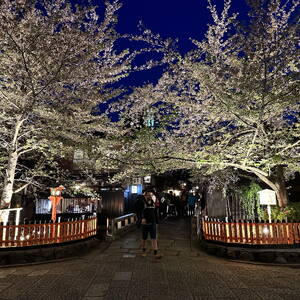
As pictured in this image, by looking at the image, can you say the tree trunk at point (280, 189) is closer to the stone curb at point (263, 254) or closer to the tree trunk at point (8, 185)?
the stone curb at point (263, 254)

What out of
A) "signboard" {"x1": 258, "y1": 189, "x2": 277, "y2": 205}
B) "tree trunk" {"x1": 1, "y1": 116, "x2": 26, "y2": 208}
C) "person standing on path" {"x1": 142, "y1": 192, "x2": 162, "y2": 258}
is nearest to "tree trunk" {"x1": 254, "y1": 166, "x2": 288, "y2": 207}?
"signboard" {"x1": 258, "y1": 189, "x2": 277, "y2": 205}

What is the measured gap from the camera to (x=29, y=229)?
8.56 meters

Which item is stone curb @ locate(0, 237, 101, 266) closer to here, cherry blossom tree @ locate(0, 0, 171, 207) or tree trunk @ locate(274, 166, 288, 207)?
cherry blossom tree @ locate(0, 0, 171, 207)

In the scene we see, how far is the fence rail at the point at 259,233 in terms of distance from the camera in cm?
847

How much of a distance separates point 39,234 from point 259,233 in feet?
25.6

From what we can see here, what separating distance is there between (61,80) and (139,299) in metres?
8.46

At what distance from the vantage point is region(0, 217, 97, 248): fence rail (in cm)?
830

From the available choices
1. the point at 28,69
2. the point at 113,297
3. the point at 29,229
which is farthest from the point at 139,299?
the point at 28,69

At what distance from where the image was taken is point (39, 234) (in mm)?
8719

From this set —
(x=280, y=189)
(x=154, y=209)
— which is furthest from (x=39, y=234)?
(x=280, y=189)

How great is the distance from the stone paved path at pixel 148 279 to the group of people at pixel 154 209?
33.1 inches

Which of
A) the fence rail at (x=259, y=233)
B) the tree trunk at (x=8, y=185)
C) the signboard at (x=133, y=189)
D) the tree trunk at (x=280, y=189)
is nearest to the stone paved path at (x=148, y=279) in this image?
the fence rail at (x=259, y=233)

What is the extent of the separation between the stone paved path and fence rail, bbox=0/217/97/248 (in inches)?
40.2

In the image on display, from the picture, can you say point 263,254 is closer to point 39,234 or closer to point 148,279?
point 148,279
